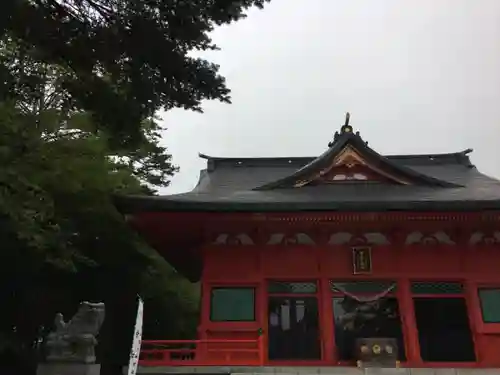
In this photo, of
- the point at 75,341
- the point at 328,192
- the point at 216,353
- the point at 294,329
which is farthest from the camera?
the point at 328,192

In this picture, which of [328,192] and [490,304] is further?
[328,192]

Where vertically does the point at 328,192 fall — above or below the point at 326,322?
above

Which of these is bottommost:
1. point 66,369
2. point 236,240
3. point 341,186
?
point 66,369

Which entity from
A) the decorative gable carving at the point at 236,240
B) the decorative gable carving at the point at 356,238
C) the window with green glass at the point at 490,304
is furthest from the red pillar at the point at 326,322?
the window with green glass at the point at 490,304

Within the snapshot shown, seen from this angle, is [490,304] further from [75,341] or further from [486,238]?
[75,341]

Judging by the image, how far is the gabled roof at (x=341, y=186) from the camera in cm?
902

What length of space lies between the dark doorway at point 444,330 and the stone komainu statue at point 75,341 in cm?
591

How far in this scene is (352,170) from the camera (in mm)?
11492

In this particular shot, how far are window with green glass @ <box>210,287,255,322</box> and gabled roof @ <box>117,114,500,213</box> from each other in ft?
A: 5.61

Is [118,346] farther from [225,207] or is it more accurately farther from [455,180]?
[455,180]

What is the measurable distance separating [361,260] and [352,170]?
235cm

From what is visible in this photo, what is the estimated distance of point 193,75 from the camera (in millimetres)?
7875

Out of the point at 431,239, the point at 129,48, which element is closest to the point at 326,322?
the point at 431,239

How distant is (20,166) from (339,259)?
6.31 meters
